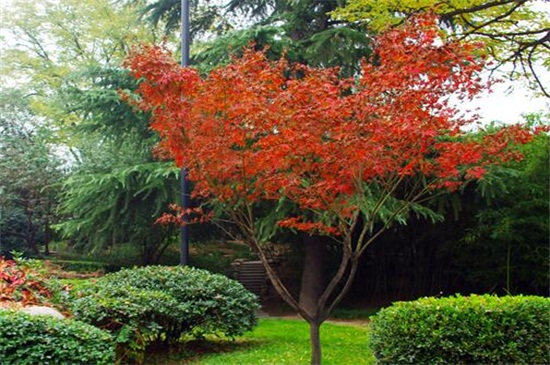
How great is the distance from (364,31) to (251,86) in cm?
410

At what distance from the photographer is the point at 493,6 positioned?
26.1 ft

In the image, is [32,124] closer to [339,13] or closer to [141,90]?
[339,13]

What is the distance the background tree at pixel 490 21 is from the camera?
306 inches

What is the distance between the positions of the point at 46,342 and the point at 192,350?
8.15ft

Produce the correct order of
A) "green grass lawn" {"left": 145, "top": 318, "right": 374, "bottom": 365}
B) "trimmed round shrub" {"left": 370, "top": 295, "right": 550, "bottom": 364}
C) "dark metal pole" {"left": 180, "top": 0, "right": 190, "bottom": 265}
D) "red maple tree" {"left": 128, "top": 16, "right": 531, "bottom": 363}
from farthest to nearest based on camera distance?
"dark metal pole" {"left": 180, "top": 0, "right": 190, "bottom": 265}
"green grass lawn" {"left": 145, "top": 318, "right": 374, "bottom": 365}
"red maple tree" {"left": 128, "top": 16, "right": 531, "bottom": 363}
"trimmed round shrub" {"left": 370, "top": 295, "right": 550, "bottom": 364}

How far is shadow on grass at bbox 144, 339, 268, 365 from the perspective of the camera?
224 inches

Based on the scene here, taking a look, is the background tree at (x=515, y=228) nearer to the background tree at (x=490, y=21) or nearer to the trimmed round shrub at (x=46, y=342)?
the background tree at (x=490, y=21)

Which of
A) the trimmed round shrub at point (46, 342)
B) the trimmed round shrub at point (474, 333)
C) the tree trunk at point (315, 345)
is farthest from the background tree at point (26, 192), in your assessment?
the trimmed round shrub at point (474, 333)

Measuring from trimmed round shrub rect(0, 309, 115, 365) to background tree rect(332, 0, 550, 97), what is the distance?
5317mm

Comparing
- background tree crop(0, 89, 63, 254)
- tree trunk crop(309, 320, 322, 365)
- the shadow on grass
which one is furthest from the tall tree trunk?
tree trunk crop(309, 320, 322, 365)

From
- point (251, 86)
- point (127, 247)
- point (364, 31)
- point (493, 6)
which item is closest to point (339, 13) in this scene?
point (364, 31)

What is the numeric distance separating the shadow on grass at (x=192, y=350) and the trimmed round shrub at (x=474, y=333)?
7.58 feet

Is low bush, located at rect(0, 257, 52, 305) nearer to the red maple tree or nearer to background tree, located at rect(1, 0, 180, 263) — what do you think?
the red maple tree

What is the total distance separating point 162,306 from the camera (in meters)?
5.43
